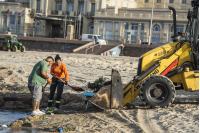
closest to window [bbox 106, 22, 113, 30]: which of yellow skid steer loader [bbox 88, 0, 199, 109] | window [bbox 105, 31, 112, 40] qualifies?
window [bbox 105, 31, 112, 40]

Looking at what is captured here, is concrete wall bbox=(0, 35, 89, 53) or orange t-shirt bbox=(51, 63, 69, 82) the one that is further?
concrete wall bbox=(0, 35, 89, 53)

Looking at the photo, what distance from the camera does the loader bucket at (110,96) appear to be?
326 inches

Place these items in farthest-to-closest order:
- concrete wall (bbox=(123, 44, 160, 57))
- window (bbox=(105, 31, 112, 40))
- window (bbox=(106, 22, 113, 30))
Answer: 1. window (bbox=(106, 22, 113, 30))
2. window (bbox=(105, 31, 112, 40))
3. concrete wall (bbox=(123, 44, 160, 57))

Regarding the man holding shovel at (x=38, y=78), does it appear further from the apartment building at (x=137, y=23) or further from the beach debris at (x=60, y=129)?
the apartment building at (x=137, y=23)

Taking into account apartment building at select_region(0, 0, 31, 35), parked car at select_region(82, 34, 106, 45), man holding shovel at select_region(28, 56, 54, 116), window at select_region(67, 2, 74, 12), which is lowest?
man holding shovel at select_region(28, 56, 54, 116)

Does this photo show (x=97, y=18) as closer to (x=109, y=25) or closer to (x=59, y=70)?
(x=109, y=25)

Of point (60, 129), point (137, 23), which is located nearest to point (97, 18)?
→ point (137, 23)

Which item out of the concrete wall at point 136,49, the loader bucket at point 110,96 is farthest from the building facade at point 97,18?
the loader bucket at point 110,96

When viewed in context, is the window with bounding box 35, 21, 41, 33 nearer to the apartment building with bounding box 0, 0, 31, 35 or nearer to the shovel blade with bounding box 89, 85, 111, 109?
the apartment building with bounding box 0, 0, 31, 35

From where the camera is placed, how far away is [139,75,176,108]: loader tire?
8.34 metres

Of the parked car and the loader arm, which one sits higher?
the parked car

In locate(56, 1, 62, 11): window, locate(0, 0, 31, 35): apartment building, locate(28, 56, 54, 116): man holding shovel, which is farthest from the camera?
locate(56, 1, 62, 11): window

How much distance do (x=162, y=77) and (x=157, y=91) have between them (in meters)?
0.43

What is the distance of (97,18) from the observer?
51.0 metres
